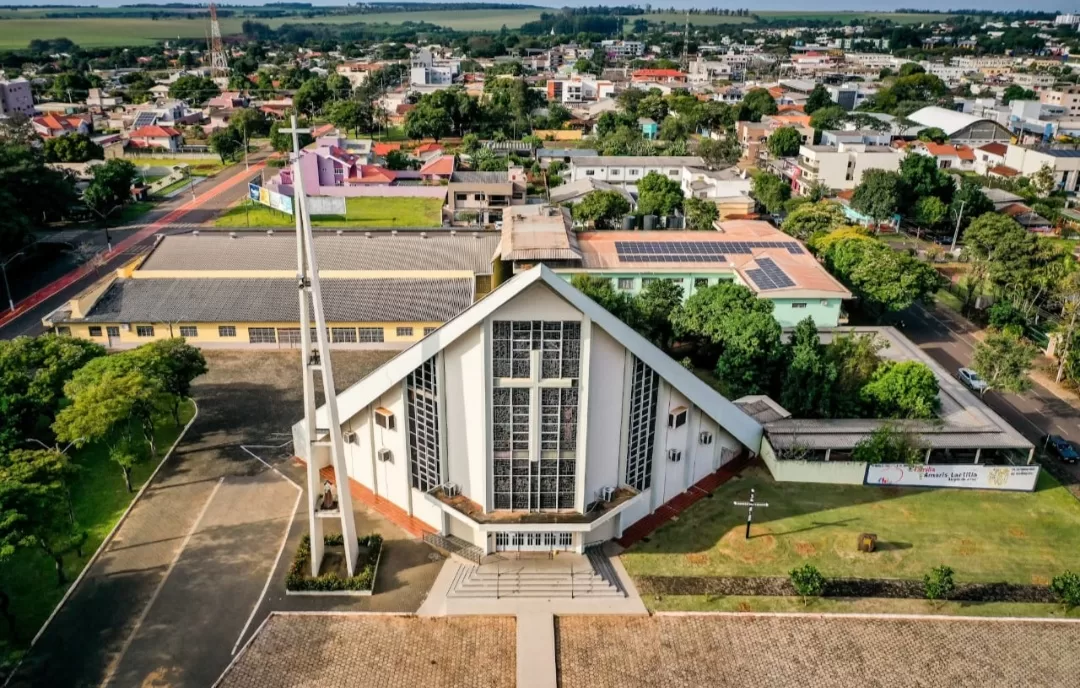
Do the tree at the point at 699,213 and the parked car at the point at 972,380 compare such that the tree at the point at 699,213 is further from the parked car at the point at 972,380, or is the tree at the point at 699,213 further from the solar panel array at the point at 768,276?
the parked car at the point at 972,380

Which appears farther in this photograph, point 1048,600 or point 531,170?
point 531,170

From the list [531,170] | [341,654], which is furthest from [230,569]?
[531,170]

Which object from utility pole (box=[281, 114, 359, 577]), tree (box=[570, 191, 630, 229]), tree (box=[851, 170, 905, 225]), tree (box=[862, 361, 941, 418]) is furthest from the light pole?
tree (box=[851, 170, 905, 225])

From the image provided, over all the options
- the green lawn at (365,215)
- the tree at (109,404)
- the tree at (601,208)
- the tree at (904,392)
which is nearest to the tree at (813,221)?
the tree at (601,208)

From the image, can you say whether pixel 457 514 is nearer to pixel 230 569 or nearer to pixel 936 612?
pixel 230 569

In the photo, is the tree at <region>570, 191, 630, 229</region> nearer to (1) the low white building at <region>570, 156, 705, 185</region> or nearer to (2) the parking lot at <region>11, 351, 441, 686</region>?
(1) the low white building at <region>570, 156, 705, 185</region>

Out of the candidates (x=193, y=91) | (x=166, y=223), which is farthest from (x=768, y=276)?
(x=193, y=91)
